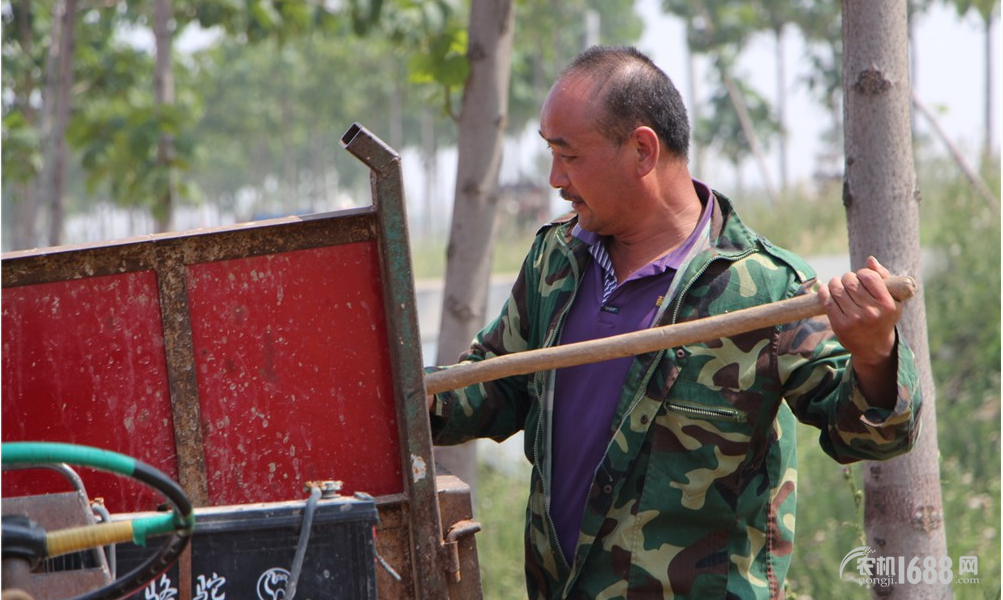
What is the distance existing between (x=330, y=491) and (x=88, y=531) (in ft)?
1.49

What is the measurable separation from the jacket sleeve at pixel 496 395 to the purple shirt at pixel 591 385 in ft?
0.61

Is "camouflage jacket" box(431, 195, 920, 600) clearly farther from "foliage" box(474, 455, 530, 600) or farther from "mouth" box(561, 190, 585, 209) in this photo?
"foliage" box(474, 455, 530, 600)

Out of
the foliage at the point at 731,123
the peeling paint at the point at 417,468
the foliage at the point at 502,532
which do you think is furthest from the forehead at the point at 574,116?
the foliage at the point at 731,123

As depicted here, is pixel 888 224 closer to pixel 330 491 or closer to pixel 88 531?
pixel 330 491

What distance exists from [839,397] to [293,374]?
1046 millimetres

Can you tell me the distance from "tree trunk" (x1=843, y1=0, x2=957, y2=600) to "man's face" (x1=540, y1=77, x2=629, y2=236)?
0.96 metres

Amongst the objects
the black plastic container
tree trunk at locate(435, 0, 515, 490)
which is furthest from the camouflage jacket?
tree trunk at locate(435, 0, 515, 490)

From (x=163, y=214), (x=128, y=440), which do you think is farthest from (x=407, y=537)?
(x=163, y=214)

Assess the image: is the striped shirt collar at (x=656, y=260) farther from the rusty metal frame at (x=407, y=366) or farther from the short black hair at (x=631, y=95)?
the rusty metal frame at (x=407, y=366)

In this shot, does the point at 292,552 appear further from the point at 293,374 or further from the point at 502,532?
the point at 502,532

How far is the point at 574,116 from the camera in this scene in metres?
2.34

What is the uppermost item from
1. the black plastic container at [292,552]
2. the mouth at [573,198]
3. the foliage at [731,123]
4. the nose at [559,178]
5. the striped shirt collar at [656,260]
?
the foliage at [731,123]

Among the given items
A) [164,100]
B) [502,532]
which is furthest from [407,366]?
[164,100]

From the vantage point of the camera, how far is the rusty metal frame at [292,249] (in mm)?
1955
